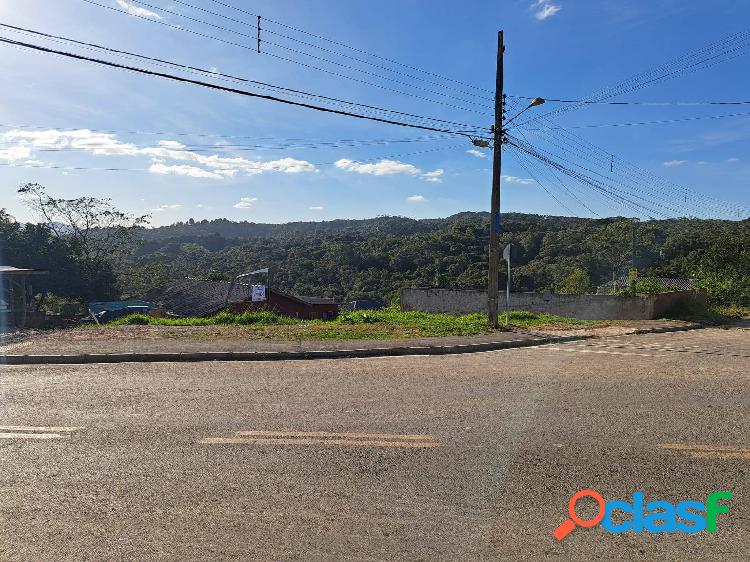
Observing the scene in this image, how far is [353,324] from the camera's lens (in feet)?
51.8

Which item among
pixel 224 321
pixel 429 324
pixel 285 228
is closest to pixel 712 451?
pixel 429 324

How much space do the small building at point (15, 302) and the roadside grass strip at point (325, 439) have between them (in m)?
11.9

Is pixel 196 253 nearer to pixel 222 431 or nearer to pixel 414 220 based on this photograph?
pixel 414 220

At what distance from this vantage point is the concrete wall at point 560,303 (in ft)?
70.8

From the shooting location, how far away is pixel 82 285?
4459 cm

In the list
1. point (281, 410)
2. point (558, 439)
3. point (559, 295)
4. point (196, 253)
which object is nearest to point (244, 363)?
point (281, 410)

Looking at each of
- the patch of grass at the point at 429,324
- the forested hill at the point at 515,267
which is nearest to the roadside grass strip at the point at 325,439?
the patch of grass at the point at 429,324

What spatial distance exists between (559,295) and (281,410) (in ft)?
71.3

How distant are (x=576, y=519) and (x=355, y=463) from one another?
1.91 metres

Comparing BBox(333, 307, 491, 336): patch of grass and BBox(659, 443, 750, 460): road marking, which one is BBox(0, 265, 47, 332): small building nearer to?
BBox(333, 307, 491, 336): patch of grass

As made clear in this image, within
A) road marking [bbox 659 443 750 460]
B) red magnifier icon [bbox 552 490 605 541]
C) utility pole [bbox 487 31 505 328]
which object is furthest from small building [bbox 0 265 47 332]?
road marking [bbox 659 443 750 460]

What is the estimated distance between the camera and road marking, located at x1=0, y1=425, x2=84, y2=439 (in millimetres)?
5316

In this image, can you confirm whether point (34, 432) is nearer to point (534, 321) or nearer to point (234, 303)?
point (534, 321)

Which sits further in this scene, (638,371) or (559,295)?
(559,295)
